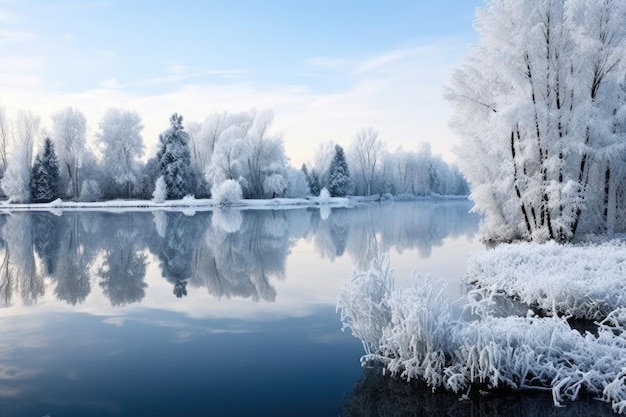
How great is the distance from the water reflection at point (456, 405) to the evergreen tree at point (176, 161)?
53.6 meters

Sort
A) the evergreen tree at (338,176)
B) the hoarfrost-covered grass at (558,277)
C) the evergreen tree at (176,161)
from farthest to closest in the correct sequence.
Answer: the evergreen tree at (338,176) → the evergreen tree at (176,161) → the hoarfrost-covered grass at (558,277)

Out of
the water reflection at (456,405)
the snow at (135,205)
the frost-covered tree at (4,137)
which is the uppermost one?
the frost-covered tree at (4,137)

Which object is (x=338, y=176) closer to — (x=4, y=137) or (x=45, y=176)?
(x=45, y=176)

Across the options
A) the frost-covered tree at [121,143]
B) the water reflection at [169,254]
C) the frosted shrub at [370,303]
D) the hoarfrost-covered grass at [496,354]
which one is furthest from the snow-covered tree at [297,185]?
the hoarfrost-covered grass at [496,354]

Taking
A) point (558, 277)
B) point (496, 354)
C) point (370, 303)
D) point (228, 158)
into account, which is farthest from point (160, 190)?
point (496, 354)

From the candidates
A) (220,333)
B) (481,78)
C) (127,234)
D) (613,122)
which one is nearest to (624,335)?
(220,333)

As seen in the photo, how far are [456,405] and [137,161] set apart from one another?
6253 cm

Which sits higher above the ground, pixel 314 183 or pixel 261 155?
pixel 261 155

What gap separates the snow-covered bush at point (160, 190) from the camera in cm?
5403

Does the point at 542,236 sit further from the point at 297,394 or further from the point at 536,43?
the point at 297,394

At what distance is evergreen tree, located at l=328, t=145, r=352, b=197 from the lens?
73.9m

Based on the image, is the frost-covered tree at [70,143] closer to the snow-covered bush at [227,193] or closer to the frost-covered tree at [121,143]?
the frost-covered tree at [121,143]

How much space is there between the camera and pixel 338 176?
73.9m

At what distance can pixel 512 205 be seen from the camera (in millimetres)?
19938
